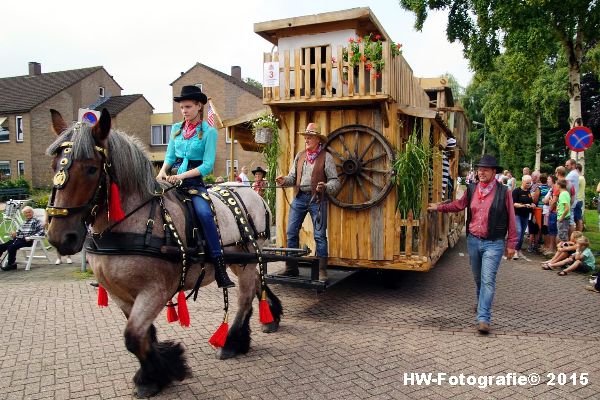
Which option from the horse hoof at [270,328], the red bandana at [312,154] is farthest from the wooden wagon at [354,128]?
the horse hoof at [270,328]

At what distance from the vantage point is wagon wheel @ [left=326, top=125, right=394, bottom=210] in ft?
21.1

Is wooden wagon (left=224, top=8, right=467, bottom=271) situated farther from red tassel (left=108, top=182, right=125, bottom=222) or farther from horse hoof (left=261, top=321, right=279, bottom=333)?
red tassel (left=108, top=182, right=125, bottom=222)

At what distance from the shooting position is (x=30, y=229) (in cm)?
988

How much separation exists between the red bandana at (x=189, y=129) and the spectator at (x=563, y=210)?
27.0 feet

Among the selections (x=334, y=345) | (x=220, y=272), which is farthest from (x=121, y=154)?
(x=334, y=345)

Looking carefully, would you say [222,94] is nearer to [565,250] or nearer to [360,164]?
[565,250]

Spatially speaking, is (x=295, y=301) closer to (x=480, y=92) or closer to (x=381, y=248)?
(x=381, y=248)

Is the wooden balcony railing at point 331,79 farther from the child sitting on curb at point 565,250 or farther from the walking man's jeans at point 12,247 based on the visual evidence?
the walking man's jeans at point 12,247

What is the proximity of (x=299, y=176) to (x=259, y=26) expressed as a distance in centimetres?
281

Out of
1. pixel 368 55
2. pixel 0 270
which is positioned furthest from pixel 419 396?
pixel 0 270

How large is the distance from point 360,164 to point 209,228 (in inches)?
125

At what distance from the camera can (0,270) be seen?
9469mm

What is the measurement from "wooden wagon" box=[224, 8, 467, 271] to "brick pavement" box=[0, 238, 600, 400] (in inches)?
34.6

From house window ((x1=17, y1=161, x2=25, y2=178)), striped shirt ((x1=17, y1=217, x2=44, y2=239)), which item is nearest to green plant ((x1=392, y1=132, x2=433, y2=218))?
striped shirt ((x1=17, y1=217, x2=44, y2=239))
